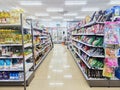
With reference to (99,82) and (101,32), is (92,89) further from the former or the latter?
(101,32)

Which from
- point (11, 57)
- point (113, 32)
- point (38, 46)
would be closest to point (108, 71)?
point (113, 32)

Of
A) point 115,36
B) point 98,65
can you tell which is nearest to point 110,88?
point 98,65

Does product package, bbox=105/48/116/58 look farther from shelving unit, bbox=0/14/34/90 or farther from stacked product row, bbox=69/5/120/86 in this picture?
shelving unit, bbox=0/14/34/90

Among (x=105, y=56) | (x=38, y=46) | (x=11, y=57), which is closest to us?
(x=105, y=56)

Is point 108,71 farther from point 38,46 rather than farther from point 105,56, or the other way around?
point 38,46

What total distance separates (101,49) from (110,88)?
3.44 ft

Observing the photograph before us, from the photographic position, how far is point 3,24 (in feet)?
13.2

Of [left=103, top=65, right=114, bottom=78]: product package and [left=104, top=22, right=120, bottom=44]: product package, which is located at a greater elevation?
[left=104, top=22, right=120, bottom=44]: product package

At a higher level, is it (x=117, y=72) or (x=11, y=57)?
(x=11, y=57)

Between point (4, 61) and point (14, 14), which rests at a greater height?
point (14, 14)

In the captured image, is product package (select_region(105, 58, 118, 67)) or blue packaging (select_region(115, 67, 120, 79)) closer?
product package (select_region(105, 58, 118, 67))

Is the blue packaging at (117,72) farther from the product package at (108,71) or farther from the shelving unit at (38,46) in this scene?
the shelving unit at (38,46)

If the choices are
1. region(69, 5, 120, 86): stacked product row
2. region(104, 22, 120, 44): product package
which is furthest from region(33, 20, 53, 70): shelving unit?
region(104, 22, 120, 44): product package

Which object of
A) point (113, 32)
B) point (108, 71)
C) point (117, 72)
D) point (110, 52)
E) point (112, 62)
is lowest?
point (117, 72)
